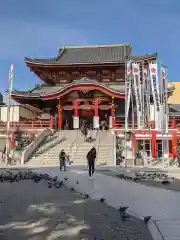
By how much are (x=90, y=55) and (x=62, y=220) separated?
38.4 metres

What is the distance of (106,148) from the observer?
27734 mm

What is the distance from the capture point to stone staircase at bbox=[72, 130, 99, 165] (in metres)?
25.9

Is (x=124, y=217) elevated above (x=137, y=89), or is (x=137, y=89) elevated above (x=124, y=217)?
(x=137, y=89)

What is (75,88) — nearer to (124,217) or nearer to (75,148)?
(75,148)

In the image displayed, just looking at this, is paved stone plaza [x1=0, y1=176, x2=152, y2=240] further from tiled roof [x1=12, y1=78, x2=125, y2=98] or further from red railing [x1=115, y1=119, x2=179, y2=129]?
tiled roof [x1=12, y1=78, x2=125, y2=98]

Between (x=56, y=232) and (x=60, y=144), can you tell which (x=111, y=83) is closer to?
(x=60, y=144)

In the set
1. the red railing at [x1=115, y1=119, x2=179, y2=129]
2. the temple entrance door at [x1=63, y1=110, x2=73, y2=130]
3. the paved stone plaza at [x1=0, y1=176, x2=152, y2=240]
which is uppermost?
the temple entrance door at [x1=63, y1=110, x2=73, y2=130]

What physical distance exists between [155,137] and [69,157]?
8190 mm

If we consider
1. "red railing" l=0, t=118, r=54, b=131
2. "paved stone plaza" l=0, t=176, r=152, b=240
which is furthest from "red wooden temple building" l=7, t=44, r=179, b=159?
"paved stone plaza" l=0, t=176, r=152, b=240

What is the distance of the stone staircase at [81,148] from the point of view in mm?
25944

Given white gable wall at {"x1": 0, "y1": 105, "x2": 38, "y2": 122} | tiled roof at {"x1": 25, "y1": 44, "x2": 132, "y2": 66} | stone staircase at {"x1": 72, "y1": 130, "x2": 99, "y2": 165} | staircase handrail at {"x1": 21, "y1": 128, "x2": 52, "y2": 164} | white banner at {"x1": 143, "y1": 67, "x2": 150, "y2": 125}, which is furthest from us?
tiled roof at {"x1": 25, "y1": 44, "x2": 132, "y2": 66}

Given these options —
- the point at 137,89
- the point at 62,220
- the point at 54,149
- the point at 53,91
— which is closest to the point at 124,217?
the point at 62,220

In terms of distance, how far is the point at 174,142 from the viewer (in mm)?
29578

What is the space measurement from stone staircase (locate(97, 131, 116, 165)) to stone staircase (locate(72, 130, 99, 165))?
1.73ft
